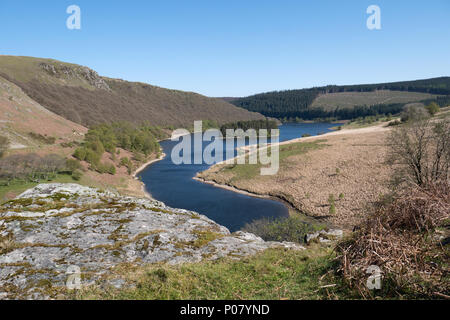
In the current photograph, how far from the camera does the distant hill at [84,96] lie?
105 m

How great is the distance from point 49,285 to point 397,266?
691 centimetres

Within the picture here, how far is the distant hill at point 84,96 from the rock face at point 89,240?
104600mm

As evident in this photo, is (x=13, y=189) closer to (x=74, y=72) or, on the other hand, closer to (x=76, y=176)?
(x=76, y=176)

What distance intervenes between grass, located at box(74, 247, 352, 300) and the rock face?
575mm

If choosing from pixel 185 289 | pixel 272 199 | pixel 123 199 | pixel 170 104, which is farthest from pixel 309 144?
pixel 170 104

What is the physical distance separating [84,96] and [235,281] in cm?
14101

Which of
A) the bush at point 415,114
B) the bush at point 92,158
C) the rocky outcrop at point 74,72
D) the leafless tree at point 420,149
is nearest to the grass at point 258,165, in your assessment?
the bush at point 415,114

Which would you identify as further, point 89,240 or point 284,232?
point 284,232

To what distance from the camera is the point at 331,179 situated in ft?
132

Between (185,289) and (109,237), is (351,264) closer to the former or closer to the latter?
(185,289)

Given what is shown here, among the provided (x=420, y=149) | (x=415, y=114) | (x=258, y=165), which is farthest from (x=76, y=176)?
(x=415, y=114)

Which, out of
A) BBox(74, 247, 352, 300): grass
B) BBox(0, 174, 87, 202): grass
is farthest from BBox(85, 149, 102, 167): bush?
BBox(74, 247, 352, 300): grass

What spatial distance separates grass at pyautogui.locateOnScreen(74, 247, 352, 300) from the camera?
201 inches

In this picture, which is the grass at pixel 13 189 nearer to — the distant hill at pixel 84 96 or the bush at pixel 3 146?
the bush at pixel 3 146
